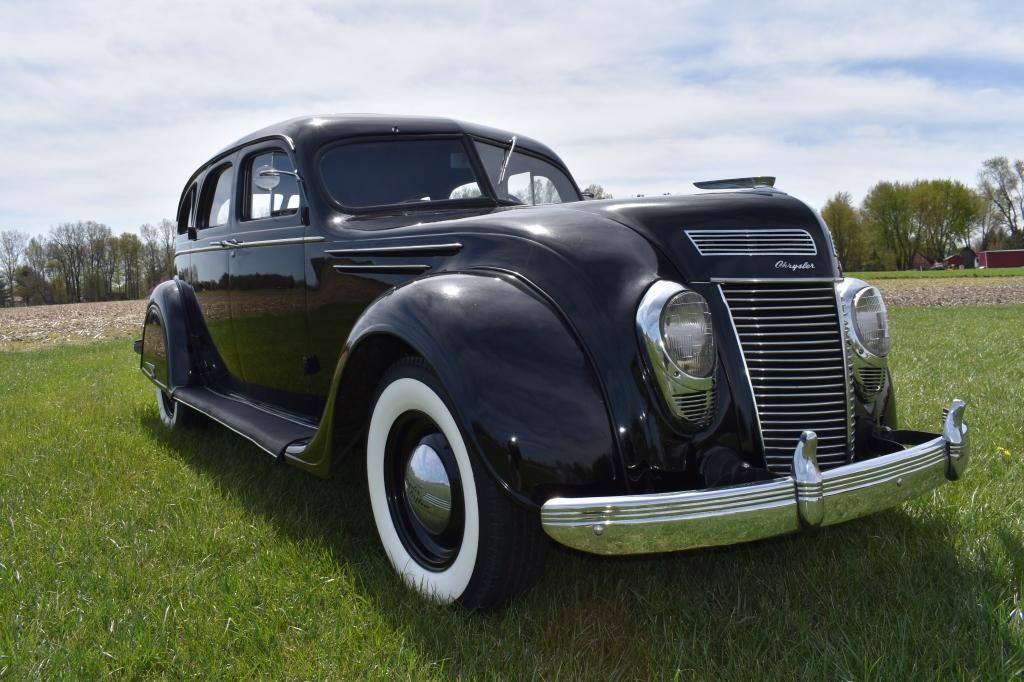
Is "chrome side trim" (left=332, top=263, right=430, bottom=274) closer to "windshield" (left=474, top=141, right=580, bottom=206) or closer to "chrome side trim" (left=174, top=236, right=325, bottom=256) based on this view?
"chrome side trim" (left=174, top=236, right=325, bottom=256)

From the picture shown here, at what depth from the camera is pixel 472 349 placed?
2213mm

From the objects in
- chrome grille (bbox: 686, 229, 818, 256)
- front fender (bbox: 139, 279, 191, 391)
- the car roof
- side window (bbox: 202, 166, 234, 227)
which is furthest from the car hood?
front fender (bbox: 139, 279, 191, 391)

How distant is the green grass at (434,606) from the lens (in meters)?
2.09

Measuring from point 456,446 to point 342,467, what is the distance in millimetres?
1817

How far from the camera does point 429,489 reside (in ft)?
7.93

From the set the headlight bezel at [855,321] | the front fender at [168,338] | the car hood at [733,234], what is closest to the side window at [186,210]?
the front fender at [168,338]

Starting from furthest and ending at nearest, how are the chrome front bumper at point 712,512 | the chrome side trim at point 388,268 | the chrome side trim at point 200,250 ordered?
the chrome side trim at point 200,250 < the chrome side trim at point 388,268 < the chrome front bumper at point 712,512

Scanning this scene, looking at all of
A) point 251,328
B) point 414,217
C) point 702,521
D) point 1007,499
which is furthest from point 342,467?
point 1007,499

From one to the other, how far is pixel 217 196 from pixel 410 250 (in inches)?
102

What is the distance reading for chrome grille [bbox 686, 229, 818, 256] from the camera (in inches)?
93.4

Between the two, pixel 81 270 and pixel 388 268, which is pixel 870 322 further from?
pixel 81 270

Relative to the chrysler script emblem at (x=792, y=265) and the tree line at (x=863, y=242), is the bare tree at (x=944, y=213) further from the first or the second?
the chrysler script emblem at (x=792, y=265)

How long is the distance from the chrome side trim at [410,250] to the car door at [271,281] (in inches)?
19.4

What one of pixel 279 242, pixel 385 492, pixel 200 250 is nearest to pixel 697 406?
pixel 385 492
